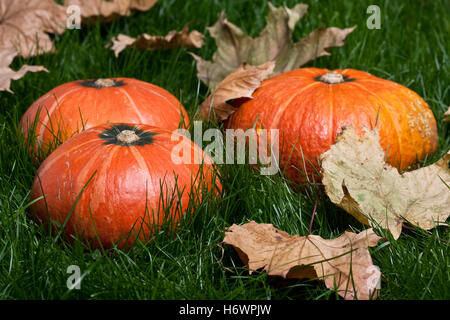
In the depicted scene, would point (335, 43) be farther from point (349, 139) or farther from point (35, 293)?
point (35, 293)

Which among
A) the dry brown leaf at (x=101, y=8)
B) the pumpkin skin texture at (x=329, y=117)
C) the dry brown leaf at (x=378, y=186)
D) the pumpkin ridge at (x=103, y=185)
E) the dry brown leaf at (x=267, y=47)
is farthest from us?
the dry brown leaf at (x=101, y=8)

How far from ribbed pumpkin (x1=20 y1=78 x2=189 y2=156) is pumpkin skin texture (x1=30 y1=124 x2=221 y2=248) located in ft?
1.20

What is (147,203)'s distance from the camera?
2232 mm

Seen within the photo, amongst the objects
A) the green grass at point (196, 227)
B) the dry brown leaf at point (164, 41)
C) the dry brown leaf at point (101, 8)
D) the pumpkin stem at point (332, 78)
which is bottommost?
the green grass at point (196, 227)

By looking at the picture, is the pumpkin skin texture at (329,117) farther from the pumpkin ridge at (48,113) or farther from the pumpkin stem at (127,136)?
the pumpkin ridge at (48,113)

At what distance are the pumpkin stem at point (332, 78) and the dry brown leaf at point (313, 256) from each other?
1041 mm

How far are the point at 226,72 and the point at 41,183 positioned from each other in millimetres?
1594

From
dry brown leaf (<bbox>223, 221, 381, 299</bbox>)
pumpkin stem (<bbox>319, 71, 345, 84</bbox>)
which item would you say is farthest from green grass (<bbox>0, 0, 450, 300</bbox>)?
pumpkin stem (<bbox>319, 71, 345, 84</bbox>)

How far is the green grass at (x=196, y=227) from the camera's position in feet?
6.52

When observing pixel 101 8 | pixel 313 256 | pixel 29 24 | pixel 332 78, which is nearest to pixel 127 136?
pixel 313 256

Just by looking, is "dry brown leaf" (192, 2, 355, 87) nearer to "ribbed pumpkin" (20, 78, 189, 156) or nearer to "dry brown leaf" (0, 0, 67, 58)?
"ribbed pumpkin" (20, 78, 189, 156)

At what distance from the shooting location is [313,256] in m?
2.05

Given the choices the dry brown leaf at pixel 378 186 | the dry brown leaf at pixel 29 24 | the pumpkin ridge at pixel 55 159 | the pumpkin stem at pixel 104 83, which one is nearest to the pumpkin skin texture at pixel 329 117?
the dry brown leaf at pixel 378 186

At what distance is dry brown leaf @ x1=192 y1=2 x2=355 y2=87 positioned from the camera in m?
3.51
